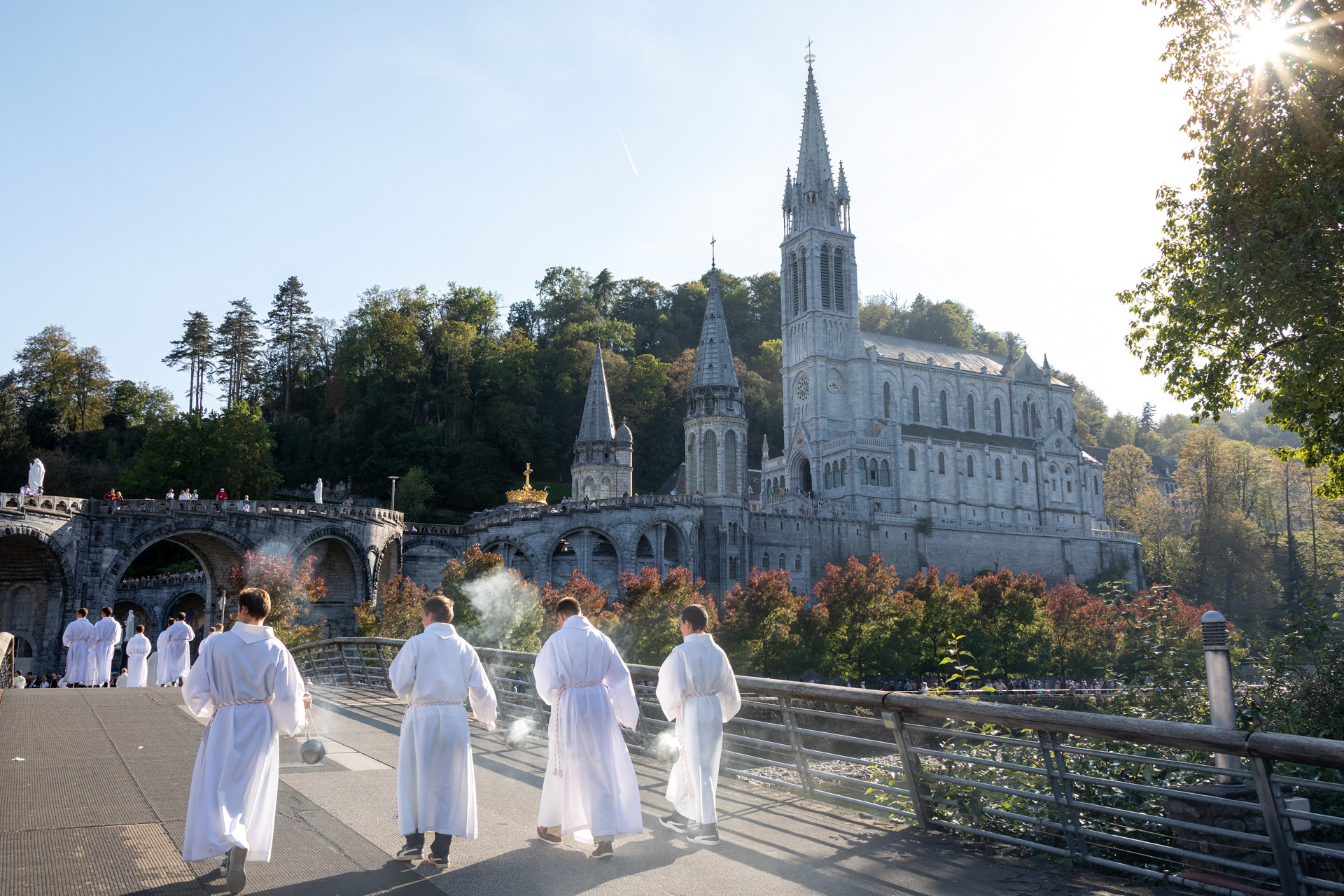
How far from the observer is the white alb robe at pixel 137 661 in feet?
74.8

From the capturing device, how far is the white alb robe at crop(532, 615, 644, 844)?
266 inches

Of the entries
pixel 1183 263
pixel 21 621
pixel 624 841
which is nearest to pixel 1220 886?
pixel 624 841

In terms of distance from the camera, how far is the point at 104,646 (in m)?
22.2

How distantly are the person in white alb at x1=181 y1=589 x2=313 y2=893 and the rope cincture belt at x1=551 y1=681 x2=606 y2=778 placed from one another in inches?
70.9

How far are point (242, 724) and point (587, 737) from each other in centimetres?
235

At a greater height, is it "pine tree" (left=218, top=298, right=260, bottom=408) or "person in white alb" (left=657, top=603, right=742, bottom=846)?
"pine tree" (left=218, top=298, right=260, bottom=408)

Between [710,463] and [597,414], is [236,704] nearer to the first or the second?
[710,463]

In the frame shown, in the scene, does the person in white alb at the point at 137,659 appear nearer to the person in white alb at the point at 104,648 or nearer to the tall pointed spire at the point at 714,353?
the person in white alb at the point at 104,648

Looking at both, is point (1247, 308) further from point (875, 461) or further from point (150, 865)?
point (875, 461)

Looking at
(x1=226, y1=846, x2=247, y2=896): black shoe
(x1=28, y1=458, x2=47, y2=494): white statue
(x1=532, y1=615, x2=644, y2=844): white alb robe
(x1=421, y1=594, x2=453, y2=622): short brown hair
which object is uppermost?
(x1=28, y1=458, x2=47, y2=494): white statue

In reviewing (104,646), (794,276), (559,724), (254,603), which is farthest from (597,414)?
(254,603)

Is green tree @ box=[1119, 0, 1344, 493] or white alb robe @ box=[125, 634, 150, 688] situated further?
white alb robe @ box=[125, 634, 150, 688]

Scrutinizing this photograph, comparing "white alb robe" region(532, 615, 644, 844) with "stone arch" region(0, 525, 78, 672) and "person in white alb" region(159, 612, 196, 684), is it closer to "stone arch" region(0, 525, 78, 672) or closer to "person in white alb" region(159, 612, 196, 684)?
"person in white alb" region(159, 612, 196, 684)

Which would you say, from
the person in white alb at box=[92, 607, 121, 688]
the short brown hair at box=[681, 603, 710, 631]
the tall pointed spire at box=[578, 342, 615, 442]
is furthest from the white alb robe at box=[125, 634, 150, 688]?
the tall pointed spire at box=[578, 342, 615, 442]
